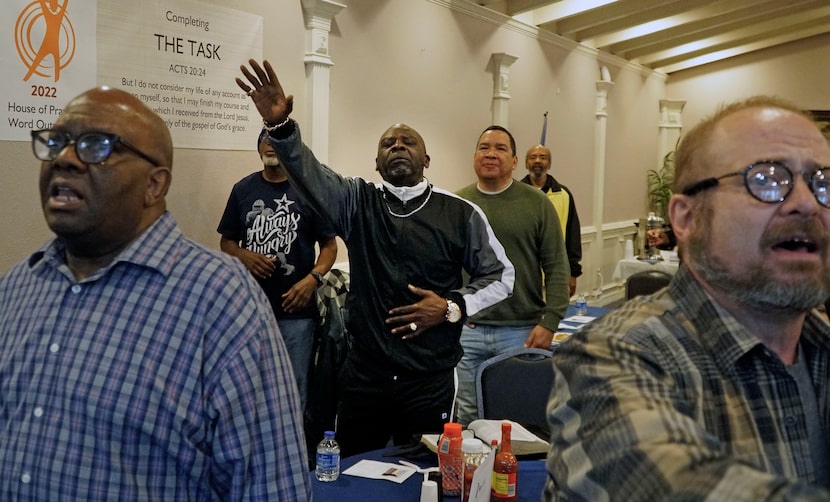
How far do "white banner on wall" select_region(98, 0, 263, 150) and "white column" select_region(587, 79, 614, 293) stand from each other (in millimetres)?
5699

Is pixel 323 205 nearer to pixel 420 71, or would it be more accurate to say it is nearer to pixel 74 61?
pixel 74 61

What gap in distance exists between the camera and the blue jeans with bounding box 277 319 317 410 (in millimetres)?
3785

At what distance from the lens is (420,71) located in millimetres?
5559

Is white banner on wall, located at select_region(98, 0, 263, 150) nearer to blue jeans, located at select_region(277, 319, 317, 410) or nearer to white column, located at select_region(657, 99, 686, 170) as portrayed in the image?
blue jeans, located at select_region(277, 319, 317, 410)

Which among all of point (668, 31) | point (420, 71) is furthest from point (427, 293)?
point (668, 31)

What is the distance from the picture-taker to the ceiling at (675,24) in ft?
23.7

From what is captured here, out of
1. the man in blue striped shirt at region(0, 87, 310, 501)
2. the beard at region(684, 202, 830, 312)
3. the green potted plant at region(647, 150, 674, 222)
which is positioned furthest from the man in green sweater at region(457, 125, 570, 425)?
the green potted plant at region(647, 150, 674, 222)

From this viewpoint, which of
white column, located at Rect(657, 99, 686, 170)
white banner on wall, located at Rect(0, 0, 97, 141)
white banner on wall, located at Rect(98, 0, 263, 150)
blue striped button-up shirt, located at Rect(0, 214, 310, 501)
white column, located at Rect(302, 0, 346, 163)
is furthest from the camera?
white column, located at Rect(657, 99, 686, 170)

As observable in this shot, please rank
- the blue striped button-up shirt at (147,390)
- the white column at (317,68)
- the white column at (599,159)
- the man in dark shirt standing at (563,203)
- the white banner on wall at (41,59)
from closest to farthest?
the blue striped button-up shirt at (147,390), the white banner on wall at (41,59), the white column at (317,68), the man in dark shirt standing at (563,203), the white column at (599,159)

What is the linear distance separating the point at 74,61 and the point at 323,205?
4.57ft

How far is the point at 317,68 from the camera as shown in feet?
14.6

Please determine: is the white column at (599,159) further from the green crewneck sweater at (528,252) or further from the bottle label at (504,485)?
the bottle label at (504,485)

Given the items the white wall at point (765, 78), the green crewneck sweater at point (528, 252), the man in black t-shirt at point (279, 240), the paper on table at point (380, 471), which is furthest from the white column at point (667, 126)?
the paper on table at point (380, 471)

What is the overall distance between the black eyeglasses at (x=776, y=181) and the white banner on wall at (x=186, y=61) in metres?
3.06
